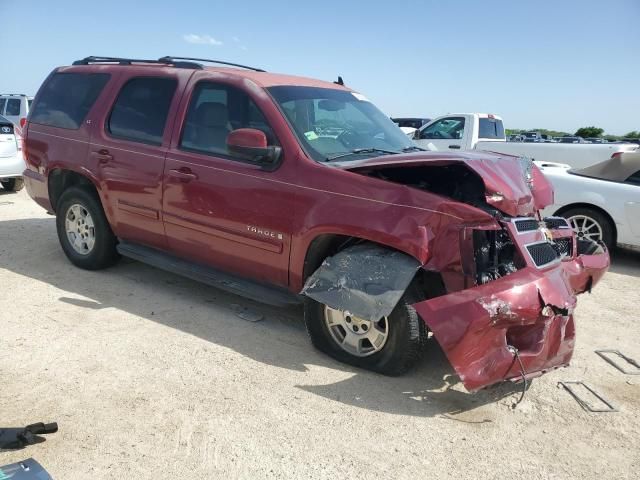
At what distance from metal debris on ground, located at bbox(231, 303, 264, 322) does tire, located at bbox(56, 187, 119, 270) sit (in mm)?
1563

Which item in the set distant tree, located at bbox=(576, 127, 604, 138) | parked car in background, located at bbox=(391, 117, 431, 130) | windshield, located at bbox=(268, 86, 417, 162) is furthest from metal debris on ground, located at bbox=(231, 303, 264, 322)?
distant tree, located at bbox=(576, 127, 604, 138)

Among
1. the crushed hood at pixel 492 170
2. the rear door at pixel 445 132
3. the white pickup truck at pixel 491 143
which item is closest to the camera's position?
the crushed hood at pixel 492 170

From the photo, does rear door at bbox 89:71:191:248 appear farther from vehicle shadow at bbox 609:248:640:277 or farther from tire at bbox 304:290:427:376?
vehicle shadow at bbox 609:248:640:277

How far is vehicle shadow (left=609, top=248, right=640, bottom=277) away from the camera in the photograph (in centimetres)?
666

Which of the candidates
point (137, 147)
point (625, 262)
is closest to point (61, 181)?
point (137, 147)

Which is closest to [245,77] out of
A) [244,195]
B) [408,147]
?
[244,195]

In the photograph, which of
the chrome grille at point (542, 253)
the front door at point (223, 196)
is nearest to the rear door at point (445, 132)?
the front door at point (223, 196)

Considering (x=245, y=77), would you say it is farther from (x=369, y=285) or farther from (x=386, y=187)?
(x=369, y=285)

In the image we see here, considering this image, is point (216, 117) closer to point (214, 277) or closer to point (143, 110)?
point (143, 110)

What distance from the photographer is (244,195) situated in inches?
160

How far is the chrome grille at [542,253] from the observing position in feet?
11.1

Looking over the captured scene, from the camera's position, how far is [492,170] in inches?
137

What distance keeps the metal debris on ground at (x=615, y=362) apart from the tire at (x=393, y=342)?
1568mm

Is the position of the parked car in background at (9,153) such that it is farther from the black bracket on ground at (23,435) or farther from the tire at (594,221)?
the tire at (594,221)
